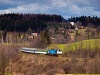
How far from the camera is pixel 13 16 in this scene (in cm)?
12750

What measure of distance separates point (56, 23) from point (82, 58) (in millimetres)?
73339

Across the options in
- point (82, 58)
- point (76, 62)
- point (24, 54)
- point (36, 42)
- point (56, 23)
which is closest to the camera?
point (76, 62)

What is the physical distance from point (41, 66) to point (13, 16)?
74232mm

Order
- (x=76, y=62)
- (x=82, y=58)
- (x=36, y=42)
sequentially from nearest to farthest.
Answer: (x=76, y=62) < (x=82, y=58) < (x=36, y=42)

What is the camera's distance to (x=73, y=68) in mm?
49469

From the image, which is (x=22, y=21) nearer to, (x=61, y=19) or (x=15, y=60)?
(x=61, y=19)

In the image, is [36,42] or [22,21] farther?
[22,21]

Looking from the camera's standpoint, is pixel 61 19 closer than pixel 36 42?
No

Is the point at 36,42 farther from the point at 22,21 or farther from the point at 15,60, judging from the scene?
the point at 22,21

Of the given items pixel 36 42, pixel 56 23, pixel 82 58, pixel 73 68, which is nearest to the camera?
pixel 73 68

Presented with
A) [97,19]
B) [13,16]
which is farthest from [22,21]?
[97,19]

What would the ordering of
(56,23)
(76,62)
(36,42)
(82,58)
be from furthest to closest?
(56,23), (36,42), (82,58), (76,62)

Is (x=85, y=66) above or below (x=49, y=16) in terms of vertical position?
below

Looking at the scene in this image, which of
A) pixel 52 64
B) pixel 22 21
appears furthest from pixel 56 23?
pixel 52 64
